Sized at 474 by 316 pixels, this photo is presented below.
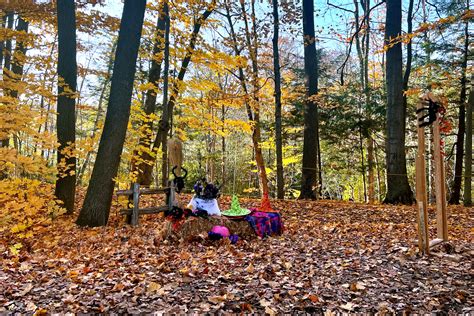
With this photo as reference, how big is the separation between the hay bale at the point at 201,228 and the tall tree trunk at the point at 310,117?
18.0ft

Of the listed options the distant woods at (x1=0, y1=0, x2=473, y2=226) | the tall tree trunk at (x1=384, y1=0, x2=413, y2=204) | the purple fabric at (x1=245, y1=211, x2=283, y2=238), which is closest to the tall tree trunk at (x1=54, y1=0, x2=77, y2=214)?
the distant woods at (x1=0, y1=0, x2=473, y2=226)

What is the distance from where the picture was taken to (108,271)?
4.43m

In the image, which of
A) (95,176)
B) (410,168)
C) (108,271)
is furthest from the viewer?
(410,168)

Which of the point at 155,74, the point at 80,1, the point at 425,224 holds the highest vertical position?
the point at 80,1

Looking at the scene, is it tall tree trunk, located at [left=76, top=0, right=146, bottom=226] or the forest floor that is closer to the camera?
the forest floor

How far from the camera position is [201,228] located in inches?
238

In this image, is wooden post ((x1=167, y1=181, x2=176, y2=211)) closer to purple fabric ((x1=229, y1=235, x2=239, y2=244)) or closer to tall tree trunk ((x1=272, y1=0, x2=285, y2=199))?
purple fabric ((x1=229, y1=235, x2=239, y2=244))

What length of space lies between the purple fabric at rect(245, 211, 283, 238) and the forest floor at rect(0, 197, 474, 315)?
0.89 ft

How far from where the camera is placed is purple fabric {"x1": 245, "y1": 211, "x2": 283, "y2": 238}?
20.8ft

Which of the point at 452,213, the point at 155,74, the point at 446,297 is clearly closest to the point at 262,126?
the point at 155,74

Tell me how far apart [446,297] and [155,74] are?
10515mm

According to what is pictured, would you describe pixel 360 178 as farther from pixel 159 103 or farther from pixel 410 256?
pixel 410 256

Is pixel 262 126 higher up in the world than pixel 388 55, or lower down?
lower down

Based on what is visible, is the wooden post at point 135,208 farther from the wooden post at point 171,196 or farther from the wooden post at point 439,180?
the wooden post at point 439,180
